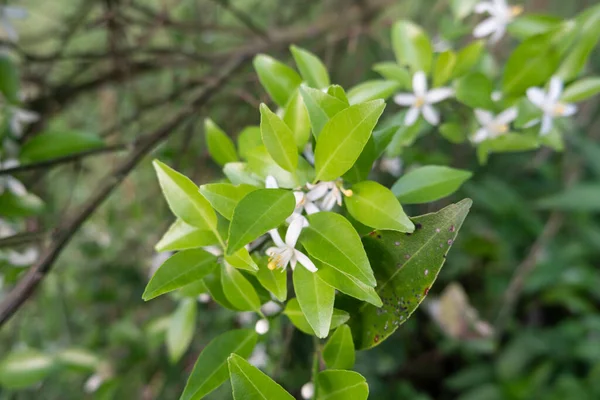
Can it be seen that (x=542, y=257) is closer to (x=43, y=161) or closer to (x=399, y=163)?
(x=399, y=163)

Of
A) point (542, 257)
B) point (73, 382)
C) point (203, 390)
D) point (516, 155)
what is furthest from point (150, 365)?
point (516, 155)

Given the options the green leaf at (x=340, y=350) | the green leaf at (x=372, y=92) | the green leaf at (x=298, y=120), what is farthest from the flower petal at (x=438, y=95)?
the green leaf at (x=340, y=350)

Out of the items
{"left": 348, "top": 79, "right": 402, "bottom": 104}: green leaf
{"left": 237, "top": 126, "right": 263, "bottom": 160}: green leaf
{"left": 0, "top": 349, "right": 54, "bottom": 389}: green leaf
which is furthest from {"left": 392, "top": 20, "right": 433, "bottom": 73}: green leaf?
{"left": 0, "top": 349, "right": 54, "bottom": 389}: green leaf

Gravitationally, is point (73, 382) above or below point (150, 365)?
below

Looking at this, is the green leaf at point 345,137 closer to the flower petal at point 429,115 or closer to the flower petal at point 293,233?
the flower petal at point 293,233

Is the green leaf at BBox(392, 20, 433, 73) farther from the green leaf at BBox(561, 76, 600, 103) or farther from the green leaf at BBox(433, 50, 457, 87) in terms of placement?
the green leaf at BBox(561, 76, 600, 103)

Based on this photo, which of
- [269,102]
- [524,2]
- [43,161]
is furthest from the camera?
[524,2]
